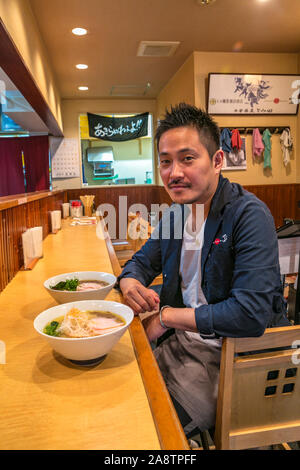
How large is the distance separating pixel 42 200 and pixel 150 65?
11.3 feet

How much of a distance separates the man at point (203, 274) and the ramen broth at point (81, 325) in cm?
28

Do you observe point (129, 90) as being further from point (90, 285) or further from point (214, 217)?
point (90, 285)

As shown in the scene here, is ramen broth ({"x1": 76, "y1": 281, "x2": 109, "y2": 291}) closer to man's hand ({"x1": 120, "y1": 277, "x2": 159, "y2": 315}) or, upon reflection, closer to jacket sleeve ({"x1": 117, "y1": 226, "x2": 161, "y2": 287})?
man's hand ({"x1": 120, "y1": 277, "x2": 159, "y2": 315})

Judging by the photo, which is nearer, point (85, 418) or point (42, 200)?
point (85, 418)

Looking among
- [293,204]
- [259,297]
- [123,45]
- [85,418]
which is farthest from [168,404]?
[293,204]

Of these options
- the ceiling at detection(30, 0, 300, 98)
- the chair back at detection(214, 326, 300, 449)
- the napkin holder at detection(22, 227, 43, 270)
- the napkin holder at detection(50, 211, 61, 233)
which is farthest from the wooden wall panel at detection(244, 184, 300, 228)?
the chair back at detection(214, 326, 300, 449)

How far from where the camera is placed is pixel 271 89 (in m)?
5.04

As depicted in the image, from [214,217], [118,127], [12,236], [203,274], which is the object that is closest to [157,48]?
[118,127]

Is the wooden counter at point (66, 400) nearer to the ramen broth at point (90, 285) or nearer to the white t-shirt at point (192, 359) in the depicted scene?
the ramen broth at point (90, 285)

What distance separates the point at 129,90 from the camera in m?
6.75
